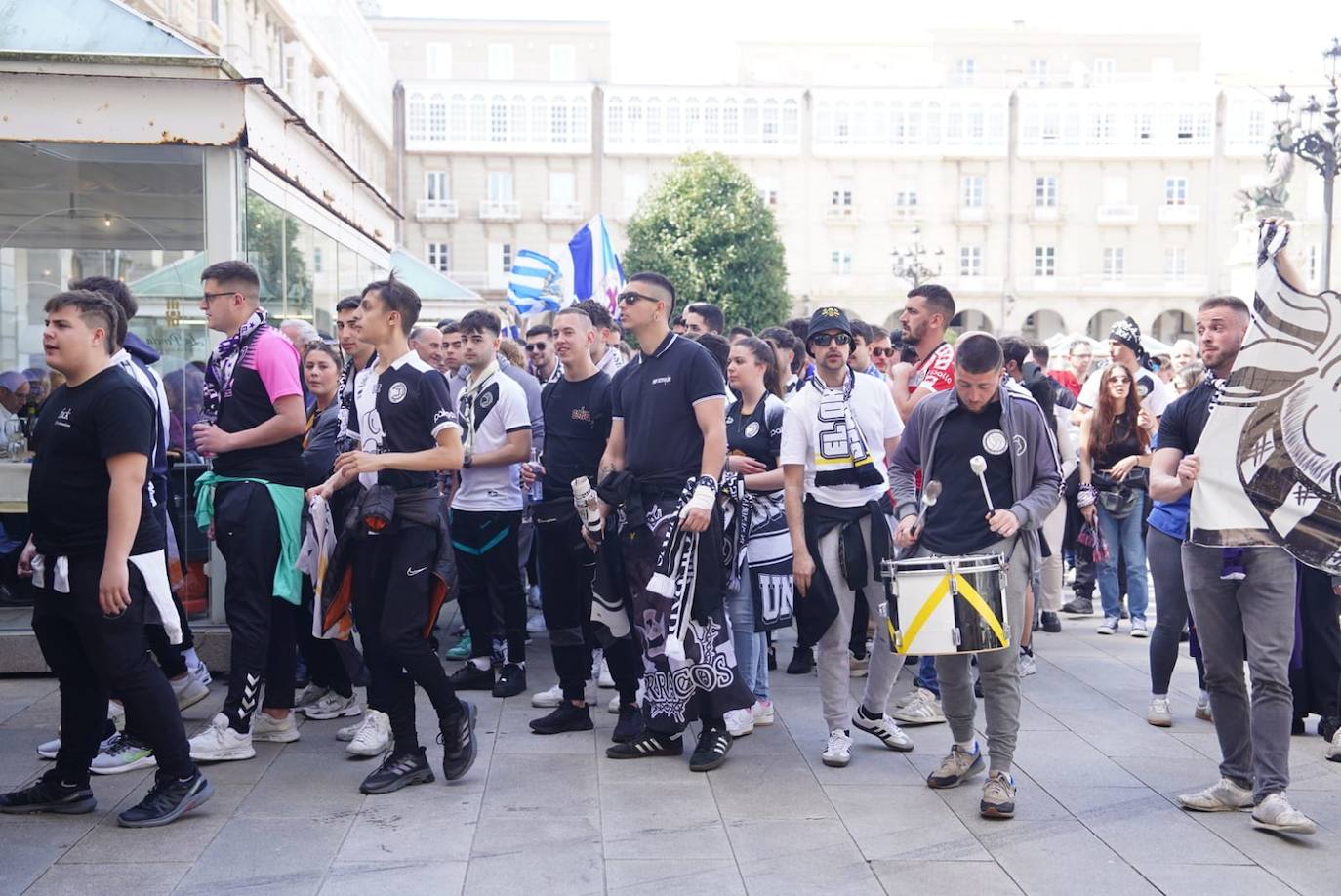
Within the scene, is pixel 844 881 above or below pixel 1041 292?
below

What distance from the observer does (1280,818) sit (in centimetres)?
507

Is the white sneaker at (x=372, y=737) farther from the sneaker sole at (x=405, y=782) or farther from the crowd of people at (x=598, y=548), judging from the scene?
the sneaker sole at (x=405, y=782)

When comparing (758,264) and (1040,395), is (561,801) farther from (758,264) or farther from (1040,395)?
(758,264)

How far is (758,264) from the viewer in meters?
47.7

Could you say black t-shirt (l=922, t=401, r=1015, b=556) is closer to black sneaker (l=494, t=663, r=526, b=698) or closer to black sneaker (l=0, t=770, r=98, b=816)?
black sneaker (l=494, t=663, r=526, b=698)

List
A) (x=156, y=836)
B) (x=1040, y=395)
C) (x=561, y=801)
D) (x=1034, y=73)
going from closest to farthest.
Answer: (x=156, y=836) → (x=561, y=801) → (x=1040, y=395) → (x=1034, y=73)

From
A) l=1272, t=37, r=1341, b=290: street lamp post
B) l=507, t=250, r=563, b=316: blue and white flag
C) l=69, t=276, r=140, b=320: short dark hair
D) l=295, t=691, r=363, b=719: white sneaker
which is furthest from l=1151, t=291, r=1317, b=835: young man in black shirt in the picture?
l=507, t=250, r=563, b=316: blue and white flag

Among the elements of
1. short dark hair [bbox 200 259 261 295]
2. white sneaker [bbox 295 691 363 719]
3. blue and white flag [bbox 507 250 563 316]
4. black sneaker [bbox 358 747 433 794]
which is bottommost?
white sneaker [bbox 295 691 363 719]

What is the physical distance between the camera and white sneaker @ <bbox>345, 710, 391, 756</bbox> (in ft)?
19.7

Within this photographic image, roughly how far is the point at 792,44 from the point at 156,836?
72231 millimetres

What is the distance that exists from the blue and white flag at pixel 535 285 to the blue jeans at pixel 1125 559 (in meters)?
8.11

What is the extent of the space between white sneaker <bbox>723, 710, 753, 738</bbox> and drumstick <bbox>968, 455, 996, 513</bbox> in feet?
5.82

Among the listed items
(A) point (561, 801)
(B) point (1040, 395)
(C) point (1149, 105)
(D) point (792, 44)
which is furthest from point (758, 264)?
(A) point (561, 801)

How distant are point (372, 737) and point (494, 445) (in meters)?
2.12
